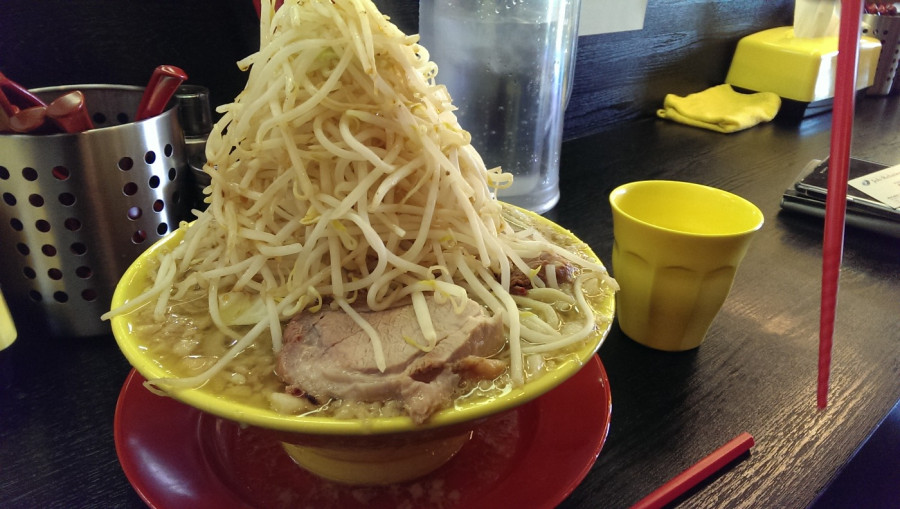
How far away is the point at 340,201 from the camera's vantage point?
0.62m

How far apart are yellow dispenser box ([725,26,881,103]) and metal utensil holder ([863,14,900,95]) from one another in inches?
3.1

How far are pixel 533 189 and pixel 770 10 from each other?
2055mm

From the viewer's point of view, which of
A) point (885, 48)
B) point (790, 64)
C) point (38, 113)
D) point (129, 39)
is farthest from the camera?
point (885, 48)

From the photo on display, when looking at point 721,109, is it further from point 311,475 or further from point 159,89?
point 311,475

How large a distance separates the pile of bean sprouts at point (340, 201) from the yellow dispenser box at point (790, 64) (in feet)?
7.07

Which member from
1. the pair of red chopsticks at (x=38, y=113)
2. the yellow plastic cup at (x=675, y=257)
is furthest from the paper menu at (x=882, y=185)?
the pair of red chopsticks at (x=38, y=113)

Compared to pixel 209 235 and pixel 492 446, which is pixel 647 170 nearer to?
pixel 492 446

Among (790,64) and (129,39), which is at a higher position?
(129,39)

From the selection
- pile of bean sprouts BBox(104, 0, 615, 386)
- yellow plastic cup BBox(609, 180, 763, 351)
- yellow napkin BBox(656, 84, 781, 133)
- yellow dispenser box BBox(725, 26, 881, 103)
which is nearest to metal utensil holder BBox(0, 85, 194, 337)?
pile of bean sprouts BBox(104, 0, 615, 386)

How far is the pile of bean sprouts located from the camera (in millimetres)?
616

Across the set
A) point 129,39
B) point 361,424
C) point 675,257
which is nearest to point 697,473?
point 675,257

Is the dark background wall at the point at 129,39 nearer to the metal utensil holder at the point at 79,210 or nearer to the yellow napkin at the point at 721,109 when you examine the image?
the metal utensil holder at the point at 79,210

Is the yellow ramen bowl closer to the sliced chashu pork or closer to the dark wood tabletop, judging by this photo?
the sliced chashu pork

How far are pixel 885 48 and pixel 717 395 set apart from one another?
8.71 ft
